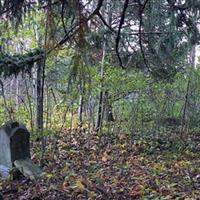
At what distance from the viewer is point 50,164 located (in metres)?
8.10

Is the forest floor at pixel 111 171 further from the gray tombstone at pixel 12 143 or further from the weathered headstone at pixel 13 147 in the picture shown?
the gray tombstone at pixel 12 143

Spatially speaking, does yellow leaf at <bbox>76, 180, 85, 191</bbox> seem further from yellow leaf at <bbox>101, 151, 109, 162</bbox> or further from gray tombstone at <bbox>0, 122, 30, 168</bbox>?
yellow leaf at <bbox>101, 151, 109, 162</bbox>

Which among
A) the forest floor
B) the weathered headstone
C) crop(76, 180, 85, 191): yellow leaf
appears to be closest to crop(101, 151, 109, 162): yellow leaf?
the forest floor

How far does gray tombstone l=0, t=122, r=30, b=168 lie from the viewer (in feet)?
21.7

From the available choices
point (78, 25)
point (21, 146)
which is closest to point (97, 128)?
point (21, 146)

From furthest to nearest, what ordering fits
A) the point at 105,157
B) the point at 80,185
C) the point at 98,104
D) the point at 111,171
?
the point at 98,104
the point at 105,157
the point at 111,171
the point at 80,185

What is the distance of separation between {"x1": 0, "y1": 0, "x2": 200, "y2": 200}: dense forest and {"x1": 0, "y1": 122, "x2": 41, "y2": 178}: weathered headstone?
17mm

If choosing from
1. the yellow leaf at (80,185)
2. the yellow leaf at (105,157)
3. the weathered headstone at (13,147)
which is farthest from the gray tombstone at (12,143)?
the yellow leaf at (105,157)

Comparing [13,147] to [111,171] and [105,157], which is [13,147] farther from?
[105,157]

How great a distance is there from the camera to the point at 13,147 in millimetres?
6656

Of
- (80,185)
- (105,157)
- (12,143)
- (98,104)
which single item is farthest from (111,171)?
(98,104)

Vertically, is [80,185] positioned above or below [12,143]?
below

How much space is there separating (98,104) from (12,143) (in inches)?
218

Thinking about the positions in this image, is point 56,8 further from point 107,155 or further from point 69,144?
point 69,144
